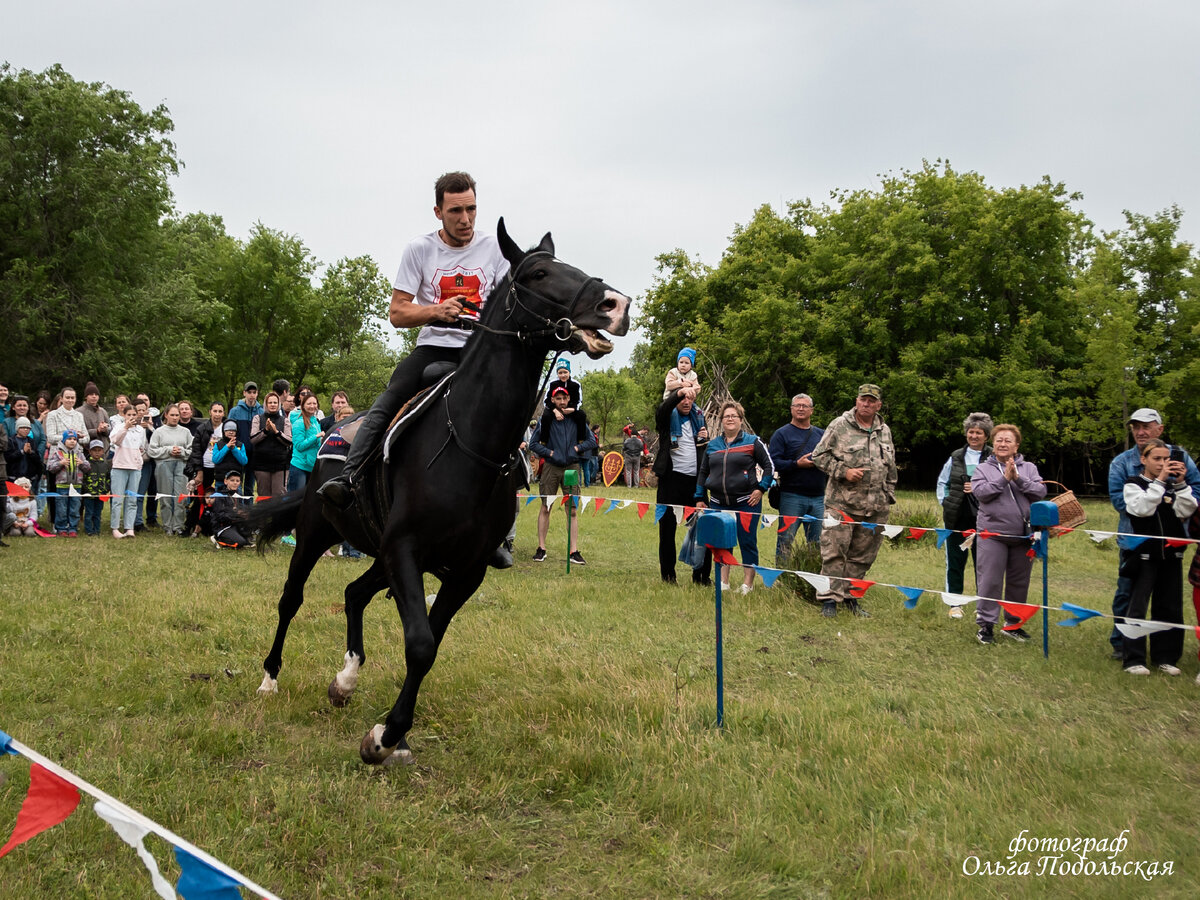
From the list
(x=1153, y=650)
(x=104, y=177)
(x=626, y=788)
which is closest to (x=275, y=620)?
(x=626, y=788)

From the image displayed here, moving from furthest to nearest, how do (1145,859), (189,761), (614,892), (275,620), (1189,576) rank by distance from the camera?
(275,620)
(1189,576)
(189,761)
(1145,859)
(614,892)

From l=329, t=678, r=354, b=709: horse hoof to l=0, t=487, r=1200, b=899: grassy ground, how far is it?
83 mm

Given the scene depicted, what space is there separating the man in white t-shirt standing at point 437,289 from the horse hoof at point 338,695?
1164 millimetres

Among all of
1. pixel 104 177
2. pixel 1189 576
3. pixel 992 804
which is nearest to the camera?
pixel 992 804

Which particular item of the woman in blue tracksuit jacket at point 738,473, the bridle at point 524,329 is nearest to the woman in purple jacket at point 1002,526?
the woman in blue tracksuit jacket at point 738,473

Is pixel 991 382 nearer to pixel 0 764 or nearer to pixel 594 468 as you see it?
pixel 594 468

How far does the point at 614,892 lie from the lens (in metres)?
3.14

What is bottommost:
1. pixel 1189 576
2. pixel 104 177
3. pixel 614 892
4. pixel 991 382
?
pixel 614 892

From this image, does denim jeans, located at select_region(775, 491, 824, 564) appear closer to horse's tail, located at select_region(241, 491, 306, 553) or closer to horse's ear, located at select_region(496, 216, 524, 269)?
horse's tail, located at select_region(241, 491, 306, 553)

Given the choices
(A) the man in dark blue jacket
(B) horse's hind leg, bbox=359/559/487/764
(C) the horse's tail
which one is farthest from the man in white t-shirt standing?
(A) the man in dark blue jacket

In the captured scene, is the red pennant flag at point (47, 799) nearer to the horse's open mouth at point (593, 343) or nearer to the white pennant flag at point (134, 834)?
the white pennant flag at point (134, 834)

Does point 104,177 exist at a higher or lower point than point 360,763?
higher

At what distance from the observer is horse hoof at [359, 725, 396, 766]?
13.5 feet

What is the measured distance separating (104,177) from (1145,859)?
38669 mm
